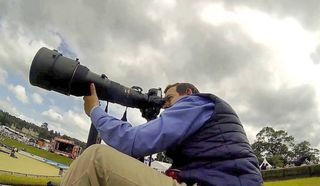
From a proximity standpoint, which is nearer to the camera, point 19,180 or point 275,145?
point 19,180

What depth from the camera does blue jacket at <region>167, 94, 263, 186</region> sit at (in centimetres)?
155

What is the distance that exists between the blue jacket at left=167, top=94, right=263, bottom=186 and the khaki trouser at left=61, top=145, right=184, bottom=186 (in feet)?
0.95

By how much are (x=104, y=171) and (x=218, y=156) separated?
0.57 metres

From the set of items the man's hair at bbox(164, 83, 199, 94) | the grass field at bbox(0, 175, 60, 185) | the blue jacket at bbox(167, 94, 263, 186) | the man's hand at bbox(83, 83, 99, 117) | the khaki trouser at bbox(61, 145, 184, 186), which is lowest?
the khaki trouser at bbox(61, 145, 184, 186)

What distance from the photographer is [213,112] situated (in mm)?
1709

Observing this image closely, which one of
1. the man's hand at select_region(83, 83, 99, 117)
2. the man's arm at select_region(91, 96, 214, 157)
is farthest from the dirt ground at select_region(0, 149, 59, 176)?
the man's arm at select_region(91, 96, 214, 157)

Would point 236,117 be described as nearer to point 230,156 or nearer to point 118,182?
point 230,156

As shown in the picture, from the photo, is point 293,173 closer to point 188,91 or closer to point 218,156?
point 188,91

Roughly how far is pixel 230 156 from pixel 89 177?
684 mm

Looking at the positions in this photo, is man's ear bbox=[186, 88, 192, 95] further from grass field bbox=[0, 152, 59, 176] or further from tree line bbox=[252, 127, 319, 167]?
tree line bbox=[252, 127, 319, 167]

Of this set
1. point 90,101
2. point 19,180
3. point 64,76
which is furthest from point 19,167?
point 90,101

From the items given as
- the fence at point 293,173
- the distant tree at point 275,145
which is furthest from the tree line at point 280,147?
the fence at point 293,173

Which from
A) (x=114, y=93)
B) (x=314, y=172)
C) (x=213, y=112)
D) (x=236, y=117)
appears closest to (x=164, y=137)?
(x=213, y=112)

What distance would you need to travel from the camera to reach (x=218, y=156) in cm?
157
